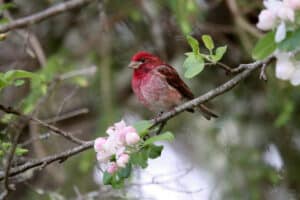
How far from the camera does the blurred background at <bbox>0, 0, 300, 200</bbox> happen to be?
385 centimetres

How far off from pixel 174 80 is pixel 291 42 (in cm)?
199

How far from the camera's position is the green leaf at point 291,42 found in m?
1.45

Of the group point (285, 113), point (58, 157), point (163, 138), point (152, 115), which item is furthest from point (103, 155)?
point (152, 115)

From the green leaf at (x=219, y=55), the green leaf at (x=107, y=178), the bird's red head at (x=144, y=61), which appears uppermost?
the green leaf at (x=219, y=55)

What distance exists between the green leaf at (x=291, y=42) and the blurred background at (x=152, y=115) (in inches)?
77.2

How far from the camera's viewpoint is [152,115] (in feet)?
15.8

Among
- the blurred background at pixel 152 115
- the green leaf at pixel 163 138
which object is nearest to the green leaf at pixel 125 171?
the green leaf at pixel 163 138

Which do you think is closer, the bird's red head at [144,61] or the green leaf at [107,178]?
the green leaf at [107,178]

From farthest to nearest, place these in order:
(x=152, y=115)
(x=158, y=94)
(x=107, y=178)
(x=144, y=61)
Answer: (x=152, y=115) → (x=144, y=61) → (x=158, y=94) → (x=107, y=178)

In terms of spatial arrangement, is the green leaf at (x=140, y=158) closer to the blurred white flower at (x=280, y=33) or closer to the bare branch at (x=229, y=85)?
the bare branch at (x=229, y=85)

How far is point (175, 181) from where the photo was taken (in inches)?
135

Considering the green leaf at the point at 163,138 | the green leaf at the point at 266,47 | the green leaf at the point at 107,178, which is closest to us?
the green leaf at the point at 266,47

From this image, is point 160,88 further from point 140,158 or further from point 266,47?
point 266,47

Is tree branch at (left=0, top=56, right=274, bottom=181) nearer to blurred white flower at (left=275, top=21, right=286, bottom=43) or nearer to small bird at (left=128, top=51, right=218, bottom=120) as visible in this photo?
blurred white flower at (left=275, top=21, right=286, bottom=43)
